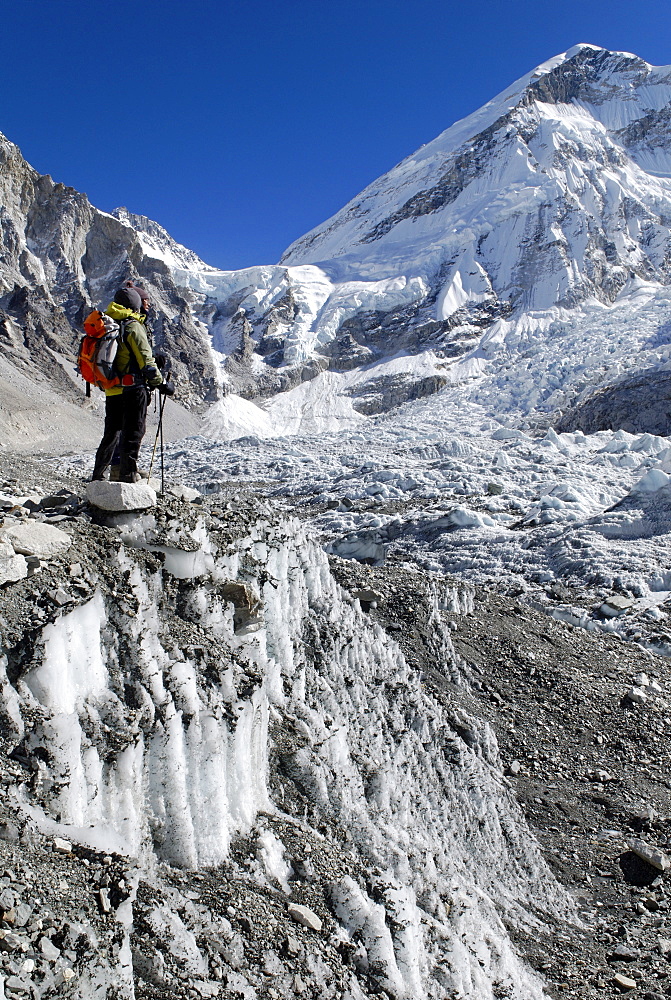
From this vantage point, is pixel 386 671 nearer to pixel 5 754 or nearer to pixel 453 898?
pixel 453 898

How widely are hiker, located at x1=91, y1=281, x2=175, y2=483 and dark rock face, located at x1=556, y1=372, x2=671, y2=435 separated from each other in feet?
135

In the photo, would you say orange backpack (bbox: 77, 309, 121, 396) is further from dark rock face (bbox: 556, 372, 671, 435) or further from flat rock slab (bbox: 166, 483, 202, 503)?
dark rock face (bbox: 556, 372, 671, 435)

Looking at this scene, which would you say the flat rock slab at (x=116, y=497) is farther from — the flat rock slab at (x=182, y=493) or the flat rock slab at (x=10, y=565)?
the flat rock slab at (x=10, y=565)

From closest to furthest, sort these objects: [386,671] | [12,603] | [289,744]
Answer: [12,603], [289,744], [386,671]

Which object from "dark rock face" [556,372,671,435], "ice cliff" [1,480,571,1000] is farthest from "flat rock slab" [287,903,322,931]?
"dark rock face" [556,372,671,435]

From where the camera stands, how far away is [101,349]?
4887 millimetres

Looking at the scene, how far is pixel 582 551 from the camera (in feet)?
50.2

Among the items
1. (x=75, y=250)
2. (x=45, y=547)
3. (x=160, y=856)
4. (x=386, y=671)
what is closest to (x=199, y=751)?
(x=160, y=856)

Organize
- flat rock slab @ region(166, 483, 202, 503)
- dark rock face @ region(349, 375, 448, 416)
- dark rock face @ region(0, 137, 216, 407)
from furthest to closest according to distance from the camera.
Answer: dark rock face @ region(349, 375, 448, 416) → dark rock face @ region(0, 137, 216, 407) → flat rock slab @ region(166, 483, 202, 503)

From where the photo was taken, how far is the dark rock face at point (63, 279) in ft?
193

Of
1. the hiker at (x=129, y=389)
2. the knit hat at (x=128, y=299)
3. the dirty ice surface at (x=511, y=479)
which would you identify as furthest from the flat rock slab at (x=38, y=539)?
the dirty ice surface at (x=511, y=479)

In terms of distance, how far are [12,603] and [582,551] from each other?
46.6 feet

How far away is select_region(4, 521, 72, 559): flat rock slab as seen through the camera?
12.3 ft

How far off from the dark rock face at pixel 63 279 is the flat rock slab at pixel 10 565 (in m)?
57.6
